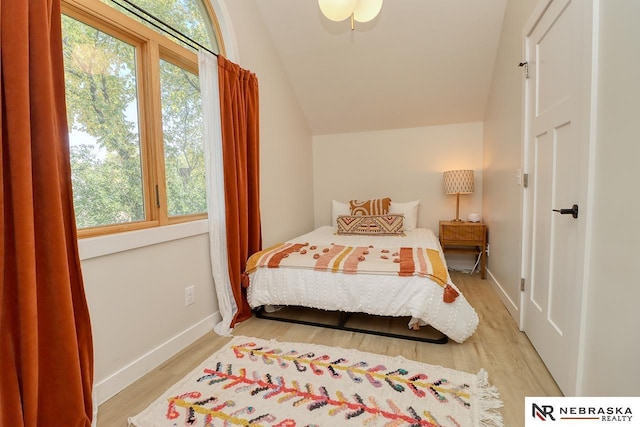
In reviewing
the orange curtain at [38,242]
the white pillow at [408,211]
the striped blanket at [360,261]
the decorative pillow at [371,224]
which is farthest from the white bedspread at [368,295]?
the white pillow at [408,211]

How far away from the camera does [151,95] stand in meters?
1.82

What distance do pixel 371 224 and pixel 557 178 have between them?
193 cm

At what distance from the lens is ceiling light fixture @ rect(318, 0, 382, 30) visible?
5.76 ft

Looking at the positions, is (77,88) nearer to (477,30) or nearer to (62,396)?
(62,396)

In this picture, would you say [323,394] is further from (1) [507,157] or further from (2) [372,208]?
(2) [372,208]

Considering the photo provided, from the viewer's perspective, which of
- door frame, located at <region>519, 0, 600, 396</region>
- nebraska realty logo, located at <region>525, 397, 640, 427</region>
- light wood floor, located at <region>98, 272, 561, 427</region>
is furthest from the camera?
light wood floor, located at <region>98, 272, 561, 427</region>

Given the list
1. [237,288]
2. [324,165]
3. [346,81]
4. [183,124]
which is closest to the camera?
[183,124]

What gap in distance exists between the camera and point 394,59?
3027mm

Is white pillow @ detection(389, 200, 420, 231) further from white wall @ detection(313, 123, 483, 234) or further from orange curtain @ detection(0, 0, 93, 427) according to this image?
orange curtain @ detection(0, 0, 93, 427)

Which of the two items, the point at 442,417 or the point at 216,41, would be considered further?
the point at 216,41

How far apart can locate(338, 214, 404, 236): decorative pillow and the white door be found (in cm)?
140

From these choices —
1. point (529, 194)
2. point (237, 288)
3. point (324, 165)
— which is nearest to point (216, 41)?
point (237, 288)

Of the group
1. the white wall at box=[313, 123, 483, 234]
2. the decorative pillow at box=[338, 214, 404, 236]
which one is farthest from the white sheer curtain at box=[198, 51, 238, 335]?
the white wall at box=[313, 123, 483, 234]

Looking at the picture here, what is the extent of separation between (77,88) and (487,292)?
338cm
